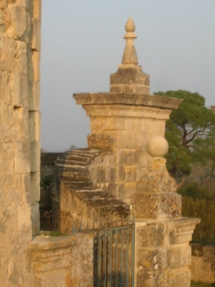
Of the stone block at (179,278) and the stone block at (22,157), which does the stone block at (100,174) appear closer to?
the stone block at (179,278)

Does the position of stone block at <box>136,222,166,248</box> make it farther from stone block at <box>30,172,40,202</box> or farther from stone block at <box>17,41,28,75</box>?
stone block at <box>17,41,28,75</box>

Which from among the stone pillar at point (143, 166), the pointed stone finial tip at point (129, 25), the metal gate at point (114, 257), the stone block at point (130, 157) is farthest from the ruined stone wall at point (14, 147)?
the pointed stone finial tip at point (129, 25)

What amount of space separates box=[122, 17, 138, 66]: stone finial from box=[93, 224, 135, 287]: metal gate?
13.9 feet

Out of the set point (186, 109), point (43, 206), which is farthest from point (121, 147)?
point (186, 109)

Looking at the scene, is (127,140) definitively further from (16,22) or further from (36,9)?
(16,22)

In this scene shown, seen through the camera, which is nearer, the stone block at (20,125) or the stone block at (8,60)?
the stone block at (8,60)

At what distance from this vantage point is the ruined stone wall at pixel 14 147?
5391mm

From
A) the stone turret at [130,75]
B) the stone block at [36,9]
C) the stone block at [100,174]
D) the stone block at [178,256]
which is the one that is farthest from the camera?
the stone turret at [130,75]

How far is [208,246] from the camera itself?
11.2m

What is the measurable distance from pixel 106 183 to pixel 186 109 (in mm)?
15297

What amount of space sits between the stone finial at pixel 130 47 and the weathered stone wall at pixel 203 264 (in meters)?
3.02

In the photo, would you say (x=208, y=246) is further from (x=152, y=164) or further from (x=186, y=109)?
(x=186, y=109)

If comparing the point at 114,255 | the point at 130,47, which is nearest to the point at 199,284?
the point at 130,47

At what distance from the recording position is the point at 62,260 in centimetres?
575
